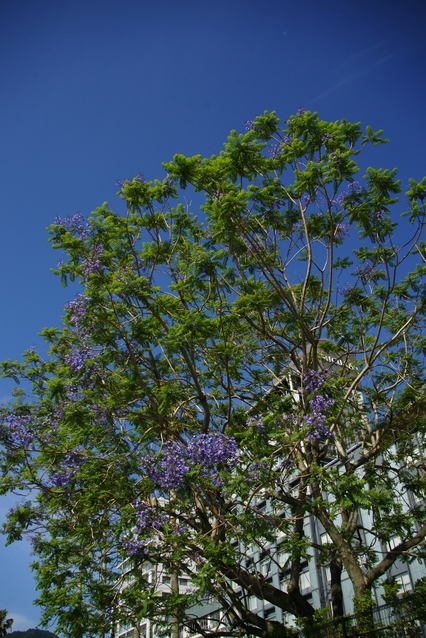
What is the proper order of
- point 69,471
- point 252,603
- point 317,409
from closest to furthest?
point 317,409 < point 69,471 < point 252,603

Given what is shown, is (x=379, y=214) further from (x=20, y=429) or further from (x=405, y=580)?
(x=405, y=580)

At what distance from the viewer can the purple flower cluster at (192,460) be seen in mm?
8383

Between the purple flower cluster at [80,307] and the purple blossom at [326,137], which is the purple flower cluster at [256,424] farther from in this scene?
the purple blossom at [326,137]

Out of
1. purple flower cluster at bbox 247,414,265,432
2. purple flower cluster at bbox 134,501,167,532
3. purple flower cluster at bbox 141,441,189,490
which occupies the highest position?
purple flower cluster at bbox 247,414,265,432

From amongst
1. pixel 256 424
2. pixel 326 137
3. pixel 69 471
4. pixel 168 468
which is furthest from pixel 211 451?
pixel 326 137

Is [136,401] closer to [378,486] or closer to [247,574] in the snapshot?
[247,574]

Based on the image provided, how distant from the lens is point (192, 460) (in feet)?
27.9

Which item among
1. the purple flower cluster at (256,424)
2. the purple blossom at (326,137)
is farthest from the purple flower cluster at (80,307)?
the purple blossom at (326,137)

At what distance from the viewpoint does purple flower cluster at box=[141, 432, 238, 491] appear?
8.38m

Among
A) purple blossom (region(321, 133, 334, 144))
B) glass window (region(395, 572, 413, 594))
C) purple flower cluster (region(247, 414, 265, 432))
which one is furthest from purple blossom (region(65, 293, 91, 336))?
glass window (region(395, 572, 413, 594))

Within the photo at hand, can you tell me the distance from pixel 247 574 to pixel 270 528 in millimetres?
1459

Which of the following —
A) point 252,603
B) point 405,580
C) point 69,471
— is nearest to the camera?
point 69,471

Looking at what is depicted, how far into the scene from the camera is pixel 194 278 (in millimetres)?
9711

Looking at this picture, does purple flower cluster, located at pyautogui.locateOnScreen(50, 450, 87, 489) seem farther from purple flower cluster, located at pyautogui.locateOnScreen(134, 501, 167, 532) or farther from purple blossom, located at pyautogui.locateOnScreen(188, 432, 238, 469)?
purple blossom, located at pyautogui.locateOnScreen(188, 432, 238, 469)
